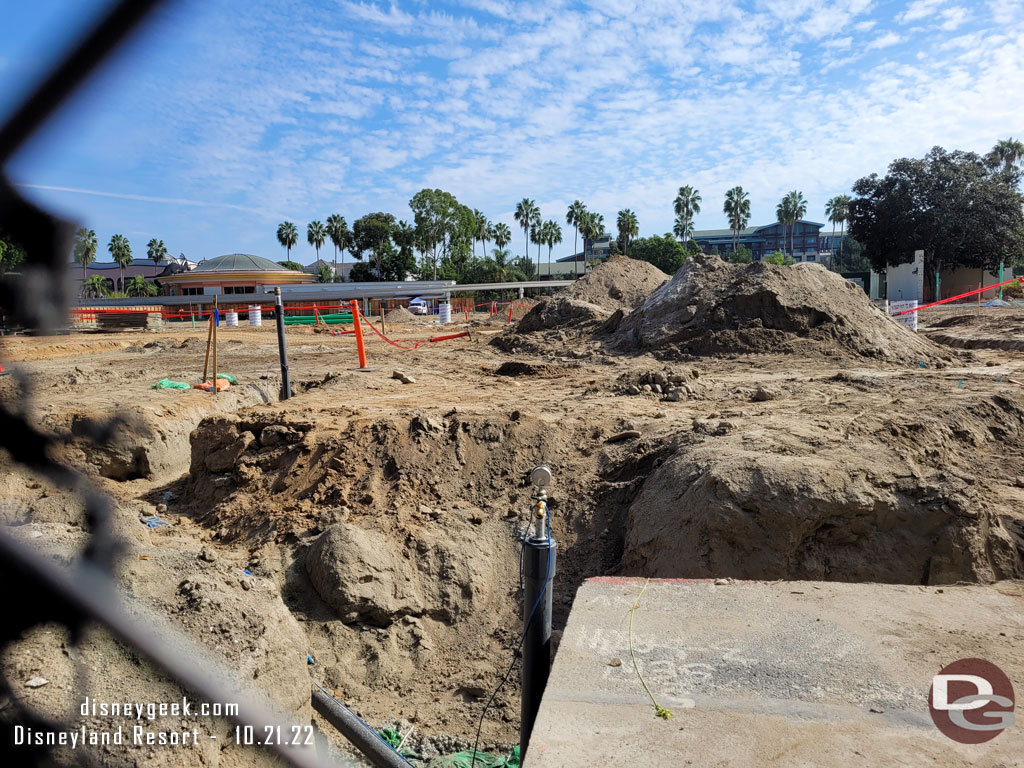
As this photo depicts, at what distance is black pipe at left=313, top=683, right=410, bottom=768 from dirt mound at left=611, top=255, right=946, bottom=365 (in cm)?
1123

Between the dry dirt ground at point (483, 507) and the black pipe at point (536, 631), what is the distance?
1.17 m

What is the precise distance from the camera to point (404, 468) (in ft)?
23.8

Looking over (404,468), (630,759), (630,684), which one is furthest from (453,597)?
(630,759)

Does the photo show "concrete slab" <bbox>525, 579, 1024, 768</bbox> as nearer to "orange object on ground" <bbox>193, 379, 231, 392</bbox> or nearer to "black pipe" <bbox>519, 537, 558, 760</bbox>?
"black pipe" <bbox>519, 537, 558, 760</bbox>

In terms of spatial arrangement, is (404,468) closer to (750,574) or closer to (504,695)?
(504,695)

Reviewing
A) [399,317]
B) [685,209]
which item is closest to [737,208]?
[685,209]

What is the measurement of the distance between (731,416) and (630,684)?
5.27 metres

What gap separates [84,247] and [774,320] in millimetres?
14422

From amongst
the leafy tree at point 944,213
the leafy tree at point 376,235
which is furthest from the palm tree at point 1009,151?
the leafy tree at point 376,235

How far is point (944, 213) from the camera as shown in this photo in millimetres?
39719

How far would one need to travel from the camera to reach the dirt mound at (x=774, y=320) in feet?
44.2

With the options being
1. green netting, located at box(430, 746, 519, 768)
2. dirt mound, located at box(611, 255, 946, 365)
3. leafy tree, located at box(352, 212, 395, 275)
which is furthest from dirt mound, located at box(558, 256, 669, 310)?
A: leafy tree, located at box(352, 212, 395, 275)

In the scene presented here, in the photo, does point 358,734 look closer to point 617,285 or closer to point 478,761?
point 478,761

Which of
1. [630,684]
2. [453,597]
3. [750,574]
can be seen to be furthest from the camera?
[453,597]
